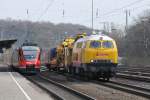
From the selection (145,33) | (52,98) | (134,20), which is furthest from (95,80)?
(134,20)

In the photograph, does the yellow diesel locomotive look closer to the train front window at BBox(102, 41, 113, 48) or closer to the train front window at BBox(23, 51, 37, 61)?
the train front window at BBox(102, 41, 113, 48)

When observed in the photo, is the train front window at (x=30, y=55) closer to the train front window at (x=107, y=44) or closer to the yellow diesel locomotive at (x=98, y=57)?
the yellow diesel locomotive at (x=98, y=57)

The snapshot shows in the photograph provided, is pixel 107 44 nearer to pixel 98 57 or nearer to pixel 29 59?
pixel 98 57

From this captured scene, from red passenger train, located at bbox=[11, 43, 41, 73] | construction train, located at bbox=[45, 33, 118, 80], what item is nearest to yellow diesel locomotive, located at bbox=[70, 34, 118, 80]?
construction train, located at bbox=[45, 33, 118, 80]

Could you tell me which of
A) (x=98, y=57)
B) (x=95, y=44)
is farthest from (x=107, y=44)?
(x=98, y=57)

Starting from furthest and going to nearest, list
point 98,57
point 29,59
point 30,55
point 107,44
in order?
point 30,55 < point 29,59 < point 107,44 < point 98,57

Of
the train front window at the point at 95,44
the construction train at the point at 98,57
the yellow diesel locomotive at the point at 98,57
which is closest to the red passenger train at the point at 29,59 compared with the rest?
the construction train at the point at 98,57

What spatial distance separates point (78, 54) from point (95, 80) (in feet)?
8.58

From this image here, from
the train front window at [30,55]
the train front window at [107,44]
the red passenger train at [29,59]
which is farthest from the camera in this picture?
the train front window at [30,55]

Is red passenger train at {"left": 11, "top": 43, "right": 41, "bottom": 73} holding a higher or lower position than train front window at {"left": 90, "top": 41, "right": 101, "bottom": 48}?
lower

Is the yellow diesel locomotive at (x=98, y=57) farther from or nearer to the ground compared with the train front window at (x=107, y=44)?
nearer to the ground

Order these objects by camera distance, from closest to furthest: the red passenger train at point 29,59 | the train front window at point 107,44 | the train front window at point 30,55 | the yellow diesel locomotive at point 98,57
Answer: the yellow diesel locomotive at point 98,57 < the train front window at point 107,44 < the red passenger train at point 29,59 < the train front window at point 30,55

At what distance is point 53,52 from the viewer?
60156 millimetres

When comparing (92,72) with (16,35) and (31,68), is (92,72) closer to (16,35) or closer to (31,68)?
(31,68)
